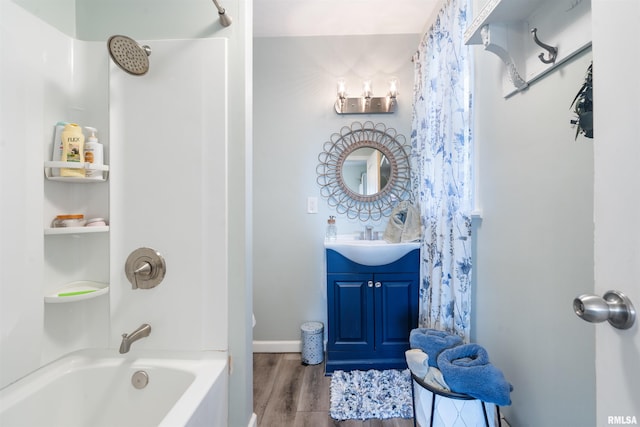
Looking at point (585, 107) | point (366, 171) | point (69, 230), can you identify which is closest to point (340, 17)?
point (366, 171)

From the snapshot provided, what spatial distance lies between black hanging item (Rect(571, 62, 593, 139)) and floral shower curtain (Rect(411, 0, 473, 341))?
0.59 m

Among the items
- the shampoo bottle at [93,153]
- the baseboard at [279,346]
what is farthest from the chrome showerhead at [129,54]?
the baseboard at [279,346]

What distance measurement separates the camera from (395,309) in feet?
6.34

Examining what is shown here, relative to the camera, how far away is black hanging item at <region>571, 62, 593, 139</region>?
2.56 ft

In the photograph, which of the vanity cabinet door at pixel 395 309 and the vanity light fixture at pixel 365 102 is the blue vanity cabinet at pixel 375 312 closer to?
the vanity cabinet door at pixel 395 309

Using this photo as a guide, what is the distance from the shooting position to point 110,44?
3.35 feet

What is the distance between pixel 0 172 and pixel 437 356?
1.82 metres

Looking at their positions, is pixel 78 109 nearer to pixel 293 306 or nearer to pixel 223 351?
pixel 223 351

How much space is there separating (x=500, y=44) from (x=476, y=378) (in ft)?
4.18

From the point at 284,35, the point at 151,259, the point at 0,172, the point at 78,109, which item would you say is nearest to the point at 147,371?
the point at 151,259

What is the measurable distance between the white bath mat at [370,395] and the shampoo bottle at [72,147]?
1.73 meters

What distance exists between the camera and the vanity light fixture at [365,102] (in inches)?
86.5

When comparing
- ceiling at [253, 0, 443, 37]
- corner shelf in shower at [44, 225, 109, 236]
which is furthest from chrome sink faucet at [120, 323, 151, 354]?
ceiling at [253, 0, 443, 37]

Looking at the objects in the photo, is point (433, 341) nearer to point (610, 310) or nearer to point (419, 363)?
point (419, 363)
